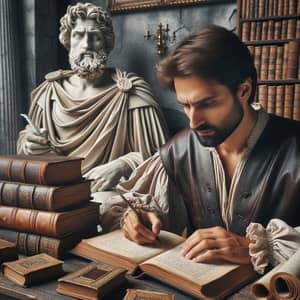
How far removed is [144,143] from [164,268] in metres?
1.41

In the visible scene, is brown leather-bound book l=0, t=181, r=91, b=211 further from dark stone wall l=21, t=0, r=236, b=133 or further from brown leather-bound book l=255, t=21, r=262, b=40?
Answer: dark stone wall l=21, t=0, r=236, b=133

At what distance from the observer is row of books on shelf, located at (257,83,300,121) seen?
2258 millimetres

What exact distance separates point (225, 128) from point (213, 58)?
0.77ft

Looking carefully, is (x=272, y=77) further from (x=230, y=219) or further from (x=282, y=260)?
(x=282, y=260)

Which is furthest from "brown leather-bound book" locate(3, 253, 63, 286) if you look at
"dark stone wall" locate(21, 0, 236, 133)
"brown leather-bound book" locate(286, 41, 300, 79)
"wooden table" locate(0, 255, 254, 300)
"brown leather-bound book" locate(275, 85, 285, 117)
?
"dark stone wall" locate(21, 0, 236, 133)

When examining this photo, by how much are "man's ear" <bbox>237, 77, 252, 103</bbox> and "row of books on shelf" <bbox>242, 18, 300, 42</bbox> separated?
46.2 inches

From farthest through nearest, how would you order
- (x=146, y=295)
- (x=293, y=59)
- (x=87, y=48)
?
1. (x=87, y=48)
2. (x=293, y=59)
3. (x=146, y=295)

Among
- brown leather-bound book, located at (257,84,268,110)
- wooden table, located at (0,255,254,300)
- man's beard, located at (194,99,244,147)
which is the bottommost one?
wooden table, located at (0,255,254,300)

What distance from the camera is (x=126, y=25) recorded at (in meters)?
3.15

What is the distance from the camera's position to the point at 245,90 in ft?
4.31

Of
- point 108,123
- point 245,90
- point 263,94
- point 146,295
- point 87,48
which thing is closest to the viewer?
point 146,295

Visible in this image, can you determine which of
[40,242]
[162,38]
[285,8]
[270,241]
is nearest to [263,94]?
[285,8]

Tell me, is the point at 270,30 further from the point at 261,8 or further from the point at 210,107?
the point at 210,107

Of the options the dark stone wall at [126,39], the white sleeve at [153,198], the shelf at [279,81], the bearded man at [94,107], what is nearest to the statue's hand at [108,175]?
the bearded man at [94,107]
